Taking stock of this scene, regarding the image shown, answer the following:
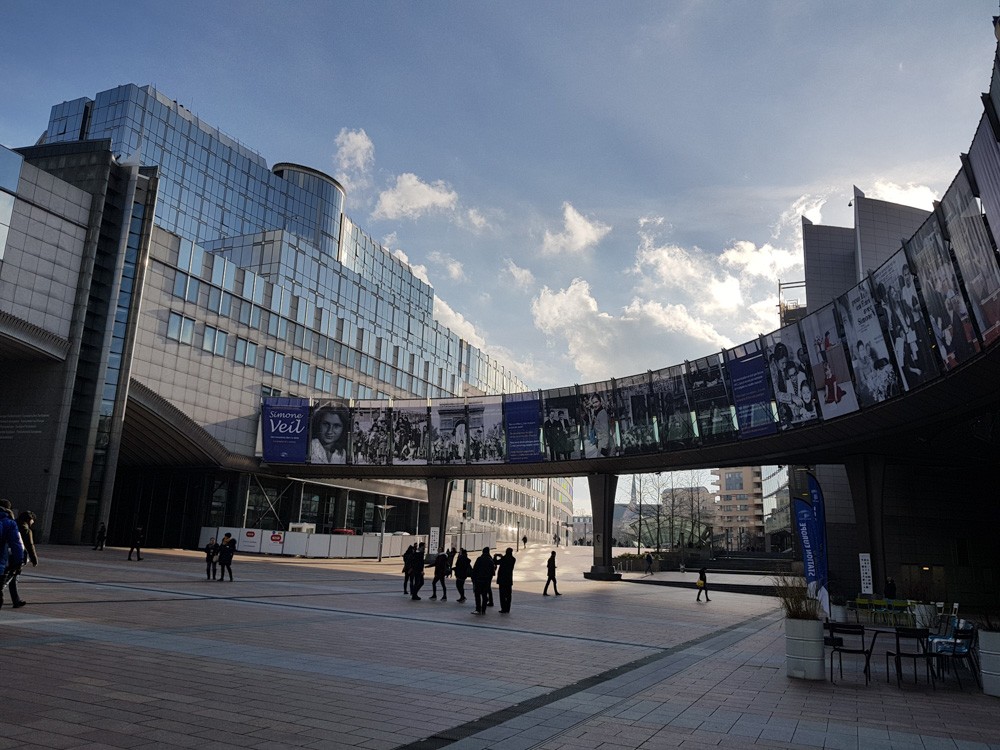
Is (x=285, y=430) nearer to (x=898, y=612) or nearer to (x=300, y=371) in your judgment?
(x=300, y=371)

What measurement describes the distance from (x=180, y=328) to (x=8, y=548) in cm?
3994

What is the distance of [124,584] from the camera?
61.7ft

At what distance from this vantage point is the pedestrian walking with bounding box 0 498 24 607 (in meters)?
10.9

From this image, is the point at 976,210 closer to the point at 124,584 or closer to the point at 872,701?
the point at 872,701

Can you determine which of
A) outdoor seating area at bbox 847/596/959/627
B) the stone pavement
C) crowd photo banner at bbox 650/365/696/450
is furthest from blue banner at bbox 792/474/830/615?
crowd photo banner at bbox 650/365/696/450

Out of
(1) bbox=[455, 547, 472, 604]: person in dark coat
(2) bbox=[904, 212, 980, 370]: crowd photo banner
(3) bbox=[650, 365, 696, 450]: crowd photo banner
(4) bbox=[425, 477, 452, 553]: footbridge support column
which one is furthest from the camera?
(4) bbox=[425, 477, 452, 553]: footbridge support column

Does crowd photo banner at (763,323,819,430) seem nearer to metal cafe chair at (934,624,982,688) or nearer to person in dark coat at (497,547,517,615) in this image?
person in dark coat at (497,547,517,615)

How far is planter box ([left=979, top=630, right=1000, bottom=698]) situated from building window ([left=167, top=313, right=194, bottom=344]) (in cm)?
4778

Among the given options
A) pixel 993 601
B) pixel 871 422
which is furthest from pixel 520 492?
pixel 871 422

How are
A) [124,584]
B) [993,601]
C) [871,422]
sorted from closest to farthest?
[124,584] < [871,422] < [993,601]

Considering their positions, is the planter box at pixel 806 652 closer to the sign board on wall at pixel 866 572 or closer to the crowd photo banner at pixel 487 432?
the sign board on wall at pixel 866 572

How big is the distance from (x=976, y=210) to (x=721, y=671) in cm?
1278

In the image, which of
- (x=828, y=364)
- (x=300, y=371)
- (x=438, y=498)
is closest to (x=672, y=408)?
(x=828, y=364)

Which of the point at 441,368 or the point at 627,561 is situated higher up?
the point at 441,368
